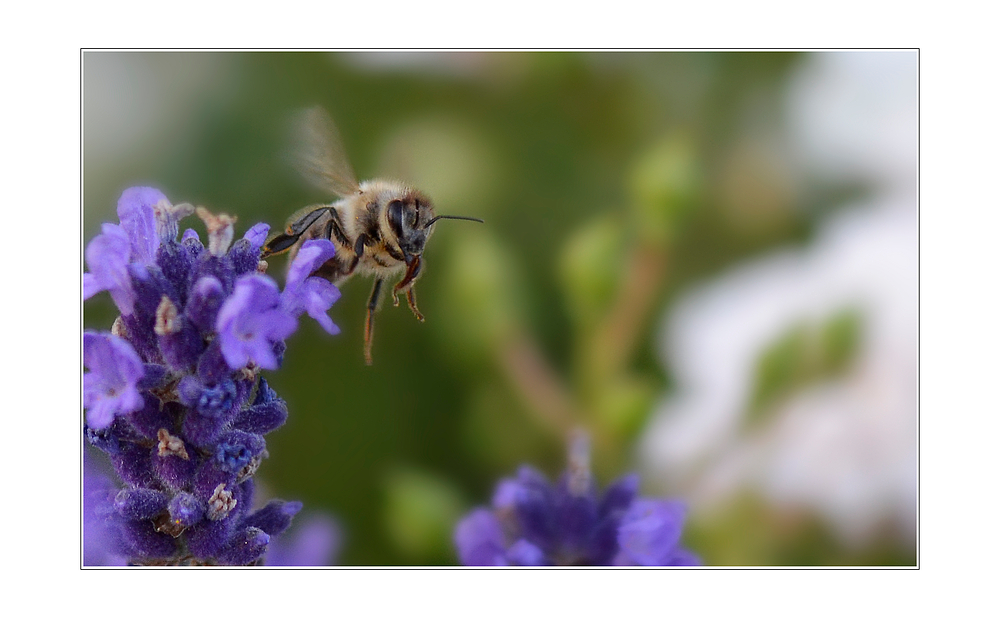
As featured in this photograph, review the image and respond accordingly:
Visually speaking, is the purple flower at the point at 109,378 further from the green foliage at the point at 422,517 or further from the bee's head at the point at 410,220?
the green foliage at the point at 422,517

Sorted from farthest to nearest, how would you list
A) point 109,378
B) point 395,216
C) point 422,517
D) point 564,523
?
point 422,517 → point 395,216 → point 564,523 → point 109,378

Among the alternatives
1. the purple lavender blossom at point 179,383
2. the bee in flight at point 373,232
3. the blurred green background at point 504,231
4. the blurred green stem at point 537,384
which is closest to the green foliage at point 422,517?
the blurred green background at point 504,231

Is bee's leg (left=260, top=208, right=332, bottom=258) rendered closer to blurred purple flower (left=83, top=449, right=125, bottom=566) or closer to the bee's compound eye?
the bee's compound eye

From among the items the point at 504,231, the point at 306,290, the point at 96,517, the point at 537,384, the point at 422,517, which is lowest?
the point at 422,517

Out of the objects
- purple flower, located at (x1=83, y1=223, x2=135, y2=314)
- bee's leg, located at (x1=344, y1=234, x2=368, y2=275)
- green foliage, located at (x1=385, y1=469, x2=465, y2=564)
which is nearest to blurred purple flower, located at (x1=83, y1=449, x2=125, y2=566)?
purple flower, located at (x1=83, y1=223, x2=135, y2=314)

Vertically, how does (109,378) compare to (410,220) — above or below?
below

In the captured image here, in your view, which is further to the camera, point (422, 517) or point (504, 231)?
point (504, 231)

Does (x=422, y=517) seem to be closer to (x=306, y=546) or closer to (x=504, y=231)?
(x=306, y=546)

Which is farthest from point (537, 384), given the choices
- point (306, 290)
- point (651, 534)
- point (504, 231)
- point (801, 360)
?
point (306, 290)
